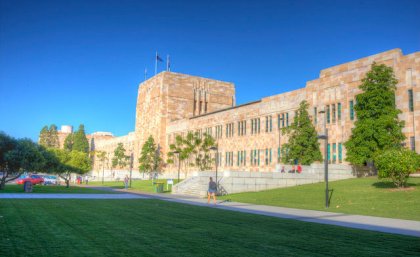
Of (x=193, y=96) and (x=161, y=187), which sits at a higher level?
(x=193, y=96)

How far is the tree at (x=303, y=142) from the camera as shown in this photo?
125ft

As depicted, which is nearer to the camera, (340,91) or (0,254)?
(0,254)

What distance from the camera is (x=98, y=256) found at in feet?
23.3

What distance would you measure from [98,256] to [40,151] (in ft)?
101

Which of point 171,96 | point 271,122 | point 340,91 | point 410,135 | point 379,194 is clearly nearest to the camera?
point 379,194

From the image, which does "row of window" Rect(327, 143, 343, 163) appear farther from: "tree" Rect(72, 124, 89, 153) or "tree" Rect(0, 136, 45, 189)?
"tree" Rect(72, 124, 89, 153)

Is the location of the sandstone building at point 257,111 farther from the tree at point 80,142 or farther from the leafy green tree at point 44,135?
the leafy green tree at point 44,135

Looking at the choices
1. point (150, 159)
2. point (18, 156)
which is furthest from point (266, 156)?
point (150, 159)

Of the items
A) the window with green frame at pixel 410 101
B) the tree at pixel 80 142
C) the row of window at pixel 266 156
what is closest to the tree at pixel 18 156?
the row of window at pixel 266 156

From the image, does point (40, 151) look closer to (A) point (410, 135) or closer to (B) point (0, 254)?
(B) point (0, 254)

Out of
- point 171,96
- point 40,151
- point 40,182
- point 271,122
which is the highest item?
point 171,96

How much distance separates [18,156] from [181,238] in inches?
1083

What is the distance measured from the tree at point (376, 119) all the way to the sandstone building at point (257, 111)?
169 cm

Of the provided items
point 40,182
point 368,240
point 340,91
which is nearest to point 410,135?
point 340,91
